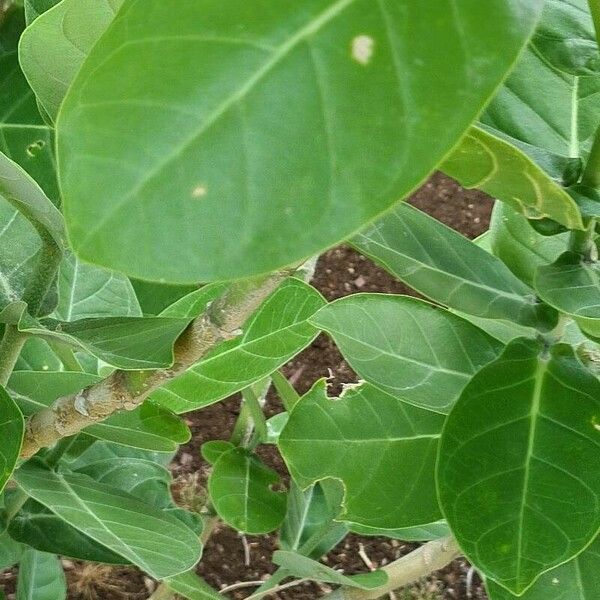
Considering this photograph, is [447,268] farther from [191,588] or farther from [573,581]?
[191,588]

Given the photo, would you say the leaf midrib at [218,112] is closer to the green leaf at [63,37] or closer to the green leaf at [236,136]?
the green leaf at [236,136]

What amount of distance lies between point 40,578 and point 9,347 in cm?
60

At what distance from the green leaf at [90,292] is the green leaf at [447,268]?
30cm

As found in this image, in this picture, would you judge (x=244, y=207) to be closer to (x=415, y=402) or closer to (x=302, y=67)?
(x=302, y=67)

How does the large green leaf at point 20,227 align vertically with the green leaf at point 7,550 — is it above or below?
above

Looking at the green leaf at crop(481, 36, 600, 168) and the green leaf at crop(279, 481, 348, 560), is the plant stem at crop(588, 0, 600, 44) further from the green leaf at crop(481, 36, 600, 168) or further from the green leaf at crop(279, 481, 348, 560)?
the green leaf at crop(279, 481, 348, 560)

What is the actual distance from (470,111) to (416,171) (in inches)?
1.0

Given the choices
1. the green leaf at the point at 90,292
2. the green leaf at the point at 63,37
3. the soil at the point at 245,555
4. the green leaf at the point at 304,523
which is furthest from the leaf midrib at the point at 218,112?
the soil at the point at 245,555

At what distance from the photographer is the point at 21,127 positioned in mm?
782

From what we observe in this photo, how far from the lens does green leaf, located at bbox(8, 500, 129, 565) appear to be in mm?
842

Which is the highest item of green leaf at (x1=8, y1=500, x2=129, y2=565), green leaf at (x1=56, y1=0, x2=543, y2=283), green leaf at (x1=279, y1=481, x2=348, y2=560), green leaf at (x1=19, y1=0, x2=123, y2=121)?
green leaf at (x1=56, y1=0, x2=543, y2=283)

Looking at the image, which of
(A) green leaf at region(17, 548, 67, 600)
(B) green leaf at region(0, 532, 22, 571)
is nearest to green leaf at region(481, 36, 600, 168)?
(B) green leaf at region(0, 532, 22, 571)

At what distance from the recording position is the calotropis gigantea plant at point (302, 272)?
0.83 ft

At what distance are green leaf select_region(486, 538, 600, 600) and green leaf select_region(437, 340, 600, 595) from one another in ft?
0.39
